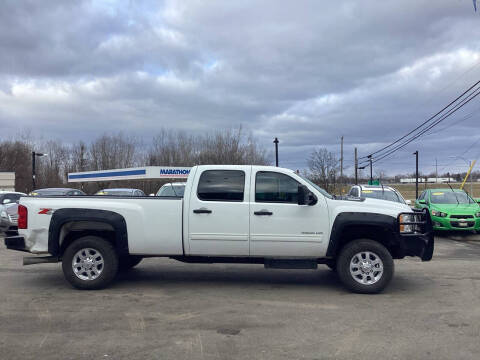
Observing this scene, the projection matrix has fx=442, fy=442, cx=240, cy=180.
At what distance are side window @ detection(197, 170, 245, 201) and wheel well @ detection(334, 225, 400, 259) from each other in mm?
1771

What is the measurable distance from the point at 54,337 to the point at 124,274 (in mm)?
3452

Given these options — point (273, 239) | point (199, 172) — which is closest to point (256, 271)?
point (273, 239)

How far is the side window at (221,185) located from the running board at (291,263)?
1123 millimetres

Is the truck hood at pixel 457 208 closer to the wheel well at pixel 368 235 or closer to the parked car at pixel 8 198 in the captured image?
the wheel well at pixel 368 235

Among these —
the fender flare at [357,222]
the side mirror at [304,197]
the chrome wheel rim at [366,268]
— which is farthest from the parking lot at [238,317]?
the side mirror at [304,197]

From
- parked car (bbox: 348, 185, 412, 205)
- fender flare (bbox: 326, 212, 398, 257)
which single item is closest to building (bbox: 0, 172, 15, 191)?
parked car (bbox: 348, 185, 412, 205)

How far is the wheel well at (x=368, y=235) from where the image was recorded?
6984mm

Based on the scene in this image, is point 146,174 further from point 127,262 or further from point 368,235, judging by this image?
point 368,235

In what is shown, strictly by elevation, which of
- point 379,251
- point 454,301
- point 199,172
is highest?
point 199,172

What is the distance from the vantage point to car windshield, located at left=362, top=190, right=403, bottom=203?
14.8m

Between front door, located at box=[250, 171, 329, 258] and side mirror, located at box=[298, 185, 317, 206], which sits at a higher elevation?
side mirror, located at box=[298, 185, 317, 206]

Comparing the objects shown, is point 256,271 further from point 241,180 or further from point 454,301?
point 454,301

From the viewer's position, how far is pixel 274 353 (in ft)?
14.5

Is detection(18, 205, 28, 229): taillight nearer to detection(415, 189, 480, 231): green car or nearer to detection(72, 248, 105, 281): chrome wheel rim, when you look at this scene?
detection(72, 248, 105, 281): chrome wheel rim
